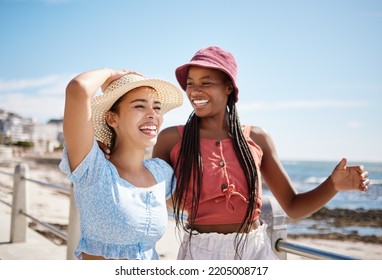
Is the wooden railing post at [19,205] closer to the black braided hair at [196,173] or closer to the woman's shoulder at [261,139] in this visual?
the black braided hair at [196,173]

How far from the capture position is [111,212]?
151 centimetres

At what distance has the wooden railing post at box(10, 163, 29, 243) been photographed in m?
4.35

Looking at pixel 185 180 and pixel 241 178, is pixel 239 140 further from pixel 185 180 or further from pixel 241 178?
pixel 185 180

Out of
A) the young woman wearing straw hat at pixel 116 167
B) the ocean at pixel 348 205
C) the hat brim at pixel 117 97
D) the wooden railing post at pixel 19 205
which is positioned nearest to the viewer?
the young woman wearing straw hat at pixel 116 167

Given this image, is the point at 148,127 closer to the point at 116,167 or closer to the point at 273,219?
the point at 116,167

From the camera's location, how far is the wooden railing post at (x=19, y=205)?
4352mm

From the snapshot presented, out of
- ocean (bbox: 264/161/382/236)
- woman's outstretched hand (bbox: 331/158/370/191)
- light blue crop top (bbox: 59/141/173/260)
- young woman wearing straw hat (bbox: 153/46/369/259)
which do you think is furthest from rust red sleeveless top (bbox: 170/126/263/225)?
ocean (bbox: 264/161/382/236)

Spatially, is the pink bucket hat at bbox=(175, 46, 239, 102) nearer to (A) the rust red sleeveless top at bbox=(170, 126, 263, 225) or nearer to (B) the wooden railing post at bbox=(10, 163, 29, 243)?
(A) the rust red sleeveless top at bbox=(170, 126, 263, 225)

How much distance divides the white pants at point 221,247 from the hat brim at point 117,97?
1.91 ft

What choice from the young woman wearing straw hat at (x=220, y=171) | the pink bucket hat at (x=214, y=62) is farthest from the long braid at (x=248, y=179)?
the pink bucket hat at (x=214, y=62)

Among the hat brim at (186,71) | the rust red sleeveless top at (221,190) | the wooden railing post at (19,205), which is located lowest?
the wooden railing post at (19,205)

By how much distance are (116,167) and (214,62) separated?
2.01 feet

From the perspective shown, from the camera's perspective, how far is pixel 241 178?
5.91ft
